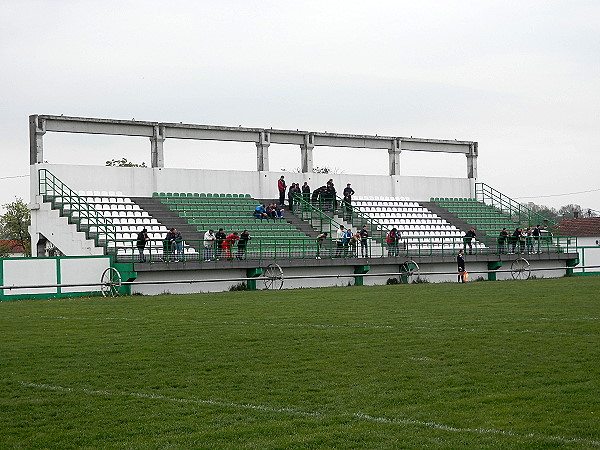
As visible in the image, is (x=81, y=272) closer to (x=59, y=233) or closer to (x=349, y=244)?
(x=59, y=233)

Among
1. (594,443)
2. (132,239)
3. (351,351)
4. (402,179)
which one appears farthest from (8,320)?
(402,179)

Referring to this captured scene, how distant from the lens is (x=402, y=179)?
50.5 metres

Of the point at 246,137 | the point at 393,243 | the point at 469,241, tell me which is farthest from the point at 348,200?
the point at 469,241

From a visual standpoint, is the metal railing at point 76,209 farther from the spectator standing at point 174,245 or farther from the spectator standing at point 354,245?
the spectator standing at point 354,245

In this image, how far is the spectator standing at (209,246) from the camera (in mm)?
34281

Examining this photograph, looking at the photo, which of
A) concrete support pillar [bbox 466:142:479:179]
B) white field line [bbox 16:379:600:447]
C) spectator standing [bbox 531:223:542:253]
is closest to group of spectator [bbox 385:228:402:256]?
spectator standing [bbox 531:223:542:253]

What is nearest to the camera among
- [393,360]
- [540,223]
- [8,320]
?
[393,360]

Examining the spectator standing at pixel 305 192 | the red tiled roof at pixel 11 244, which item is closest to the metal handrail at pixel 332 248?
the spectator standing at pixel 305 192

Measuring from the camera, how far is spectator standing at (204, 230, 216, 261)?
3428 centimetres

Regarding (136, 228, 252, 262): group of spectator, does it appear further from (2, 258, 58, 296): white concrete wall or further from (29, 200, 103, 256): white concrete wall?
(2, 258, 58, 296): white concrete wall

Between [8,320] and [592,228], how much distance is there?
82342mm

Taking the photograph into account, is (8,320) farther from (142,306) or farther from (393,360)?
(393,360)

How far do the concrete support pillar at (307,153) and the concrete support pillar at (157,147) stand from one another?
764 centimetres

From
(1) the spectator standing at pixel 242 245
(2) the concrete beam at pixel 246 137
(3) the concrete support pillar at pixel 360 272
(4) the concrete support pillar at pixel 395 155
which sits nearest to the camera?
(1) the spectator standing at pixel 242 245
